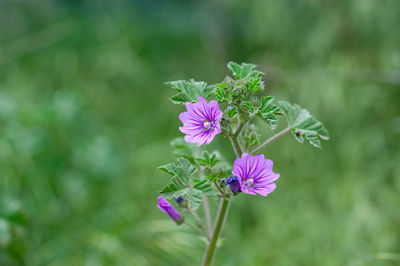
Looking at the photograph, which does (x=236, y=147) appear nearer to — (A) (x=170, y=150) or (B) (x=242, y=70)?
(B) (x=242, y=70)

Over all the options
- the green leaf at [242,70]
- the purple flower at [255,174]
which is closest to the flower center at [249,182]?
the purple flower at [255,174]

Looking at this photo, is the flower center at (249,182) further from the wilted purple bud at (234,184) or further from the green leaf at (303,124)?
the green leaf at (303,124)

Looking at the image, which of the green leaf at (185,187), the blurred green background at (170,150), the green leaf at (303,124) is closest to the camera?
the green leaf at (185,187)

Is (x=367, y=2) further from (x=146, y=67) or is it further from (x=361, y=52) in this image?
(x=146, y=67)

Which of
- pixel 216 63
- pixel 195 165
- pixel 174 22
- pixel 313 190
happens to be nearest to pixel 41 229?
pixel 195 165

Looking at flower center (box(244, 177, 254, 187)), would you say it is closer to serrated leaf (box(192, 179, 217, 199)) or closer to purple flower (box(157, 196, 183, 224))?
serrated leaf (box(192, 179, 217, 199))

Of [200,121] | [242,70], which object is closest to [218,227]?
[200,121]

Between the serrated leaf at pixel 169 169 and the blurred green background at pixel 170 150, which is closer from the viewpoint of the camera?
the serrated leaf at pixel 169 169
